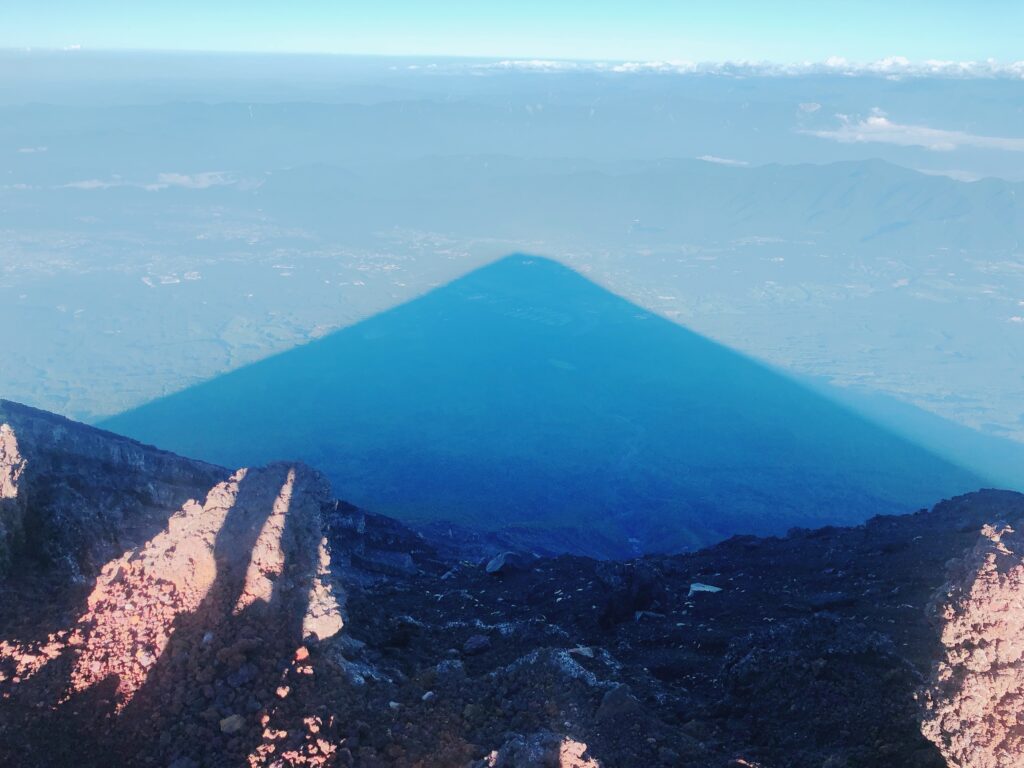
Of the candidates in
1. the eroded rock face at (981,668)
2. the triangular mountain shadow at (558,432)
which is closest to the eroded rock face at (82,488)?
the eroded rock face at (981,668)

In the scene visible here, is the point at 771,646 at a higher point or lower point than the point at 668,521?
higher

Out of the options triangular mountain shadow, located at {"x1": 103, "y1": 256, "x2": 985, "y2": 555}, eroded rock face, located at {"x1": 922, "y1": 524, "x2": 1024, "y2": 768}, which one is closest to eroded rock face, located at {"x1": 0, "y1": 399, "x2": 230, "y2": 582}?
eroded rock face, located at {"x1": 922, "y1": 524, "x2": 1024, "y2": 768}

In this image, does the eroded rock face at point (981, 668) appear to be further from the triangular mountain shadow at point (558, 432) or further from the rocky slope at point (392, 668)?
the triangular mountain shadow at point (558, 432)

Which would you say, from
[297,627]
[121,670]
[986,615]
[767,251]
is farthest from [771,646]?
[767,251]

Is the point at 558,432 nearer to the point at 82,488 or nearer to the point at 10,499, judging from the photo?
the point at 82,488

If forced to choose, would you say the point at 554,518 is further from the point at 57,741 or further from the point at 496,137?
the point at 496,137

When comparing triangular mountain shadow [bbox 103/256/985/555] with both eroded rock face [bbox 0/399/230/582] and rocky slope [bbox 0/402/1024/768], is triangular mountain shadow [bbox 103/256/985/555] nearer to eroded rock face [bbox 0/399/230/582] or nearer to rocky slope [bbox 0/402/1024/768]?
eroded rock face [bbox 0/399/230/582]
